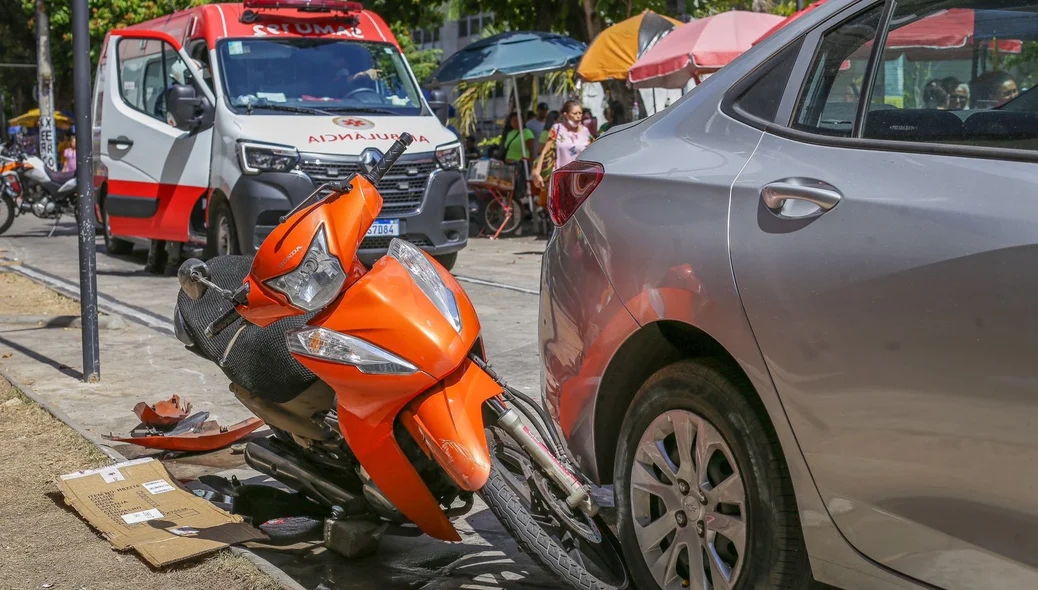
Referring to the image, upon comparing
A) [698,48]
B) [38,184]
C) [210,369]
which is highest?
[698,48]

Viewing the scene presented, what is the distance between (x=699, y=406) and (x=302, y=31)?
892cm

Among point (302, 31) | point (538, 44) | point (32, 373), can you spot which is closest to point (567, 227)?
point (32, 373)

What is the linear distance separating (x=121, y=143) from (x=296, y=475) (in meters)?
8.79

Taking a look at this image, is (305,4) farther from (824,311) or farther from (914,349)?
(914,349)

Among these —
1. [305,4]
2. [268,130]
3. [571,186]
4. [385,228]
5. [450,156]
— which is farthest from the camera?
[305,4]

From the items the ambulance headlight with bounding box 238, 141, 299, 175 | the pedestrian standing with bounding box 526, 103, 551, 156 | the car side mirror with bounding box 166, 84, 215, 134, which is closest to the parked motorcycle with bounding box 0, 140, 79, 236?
the pedestrian standing with bounding box 526, 103, 551, 156

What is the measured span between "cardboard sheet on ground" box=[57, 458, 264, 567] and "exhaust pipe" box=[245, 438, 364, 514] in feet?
0.66

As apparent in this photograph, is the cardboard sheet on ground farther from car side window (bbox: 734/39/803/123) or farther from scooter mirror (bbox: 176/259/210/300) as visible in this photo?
car side window (bbox: 734/39/803/123)

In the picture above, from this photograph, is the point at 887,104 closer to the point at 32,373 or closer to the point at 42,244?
the point at 32,373

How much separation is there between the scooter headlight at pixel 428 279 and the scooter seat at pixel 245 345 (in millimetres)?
502

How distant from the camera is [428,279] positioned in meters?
3.40

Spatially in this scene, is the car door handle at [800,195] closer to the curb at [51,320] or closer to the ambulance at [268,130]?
the curb at [51,320]

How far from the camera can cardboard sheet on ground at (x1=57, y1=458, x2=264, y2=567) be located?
3.88m

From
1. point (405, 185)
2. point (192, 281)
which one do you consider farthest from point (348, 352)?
point (405, 185)
